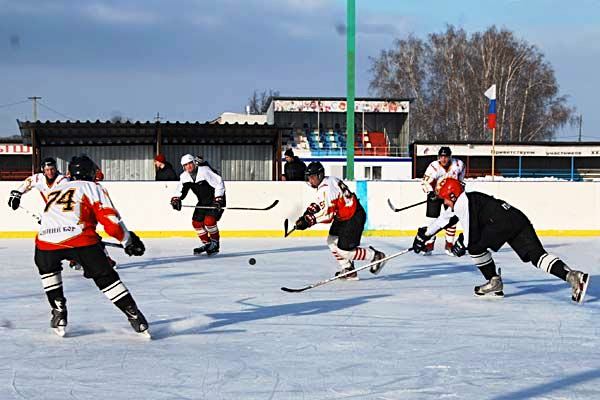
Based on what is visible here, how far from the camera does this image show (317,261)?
831 cm

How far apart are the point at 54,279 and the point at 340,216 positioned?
2.88 meters

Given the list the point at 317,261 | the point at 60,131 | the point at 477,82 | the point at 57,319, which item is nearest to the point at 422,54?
the point at 477,82

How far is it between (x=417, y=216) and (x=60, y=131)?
25.0 ft

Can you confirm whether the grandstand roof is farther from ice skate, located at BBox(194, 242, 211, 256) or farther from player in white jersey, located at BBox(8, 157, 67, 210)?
player in white jersey, located at BBox(8, 157, 67, 210)

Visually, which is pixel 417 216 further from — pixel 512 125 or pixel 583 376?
pixel 512 125

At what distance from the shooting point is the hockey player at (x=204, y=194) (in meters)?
8.78

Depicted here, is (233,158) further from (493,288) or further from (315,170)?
(493,288)

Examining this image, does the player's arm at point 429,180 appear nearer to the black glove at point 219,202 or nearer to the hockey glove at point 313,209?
the black glove at point 219,202

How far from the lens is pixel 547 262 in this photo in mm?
5266

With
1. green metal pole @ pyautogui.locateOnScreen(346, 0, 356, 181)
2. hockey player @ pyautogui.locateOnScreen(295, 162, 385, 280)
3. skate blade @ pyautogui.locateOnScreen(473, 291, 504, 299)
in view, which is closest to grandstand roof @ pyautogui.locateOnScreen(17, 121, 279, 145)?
green metal pole @ pyautogui.locateOnScreen(346, 0, 356, 181)

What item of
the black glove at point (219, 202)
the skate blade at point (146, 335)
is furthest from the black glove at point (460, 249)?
the black glove at point (219, 202)

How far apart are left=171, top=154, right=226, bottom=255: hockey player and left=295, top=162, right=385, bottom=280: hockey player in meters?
2.40

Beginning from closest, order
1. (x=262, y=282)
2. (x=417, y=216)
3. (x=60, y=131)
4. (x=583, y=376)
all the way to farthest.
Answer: (x=583, y=376) < (x=262, y=282) < (x=417, y=216) < (x=60, y=131)

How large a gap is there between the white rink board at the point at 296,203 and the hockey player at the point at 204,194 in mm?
2285
